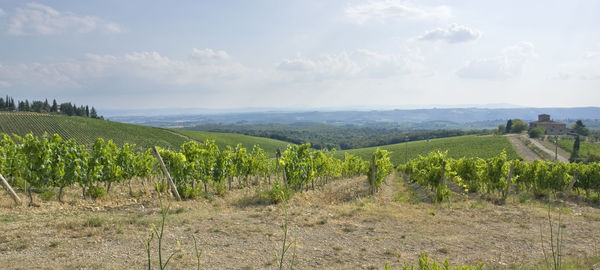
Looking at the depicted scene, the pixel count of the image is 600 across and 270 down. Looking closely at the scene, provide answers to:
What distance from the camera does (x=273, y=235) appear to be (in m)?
7.51

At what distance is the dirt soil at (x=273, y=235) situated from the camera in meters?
5.96

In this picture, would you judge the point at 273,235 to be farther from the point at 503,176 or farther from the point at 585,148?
the point at 585,148

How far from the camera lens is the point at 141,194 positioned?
41.7 ft

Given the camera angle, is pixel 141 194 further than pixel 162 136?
No

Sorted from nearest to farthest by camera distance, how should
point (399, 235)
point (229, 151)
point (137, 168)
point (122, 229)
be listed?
point (122, 229)
point (399, 235)
point (137, 168)
point (229, 151)

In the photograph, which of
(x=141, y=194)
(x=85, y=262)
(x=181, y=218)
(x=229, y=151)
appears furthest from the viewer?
(x=229, y=151)

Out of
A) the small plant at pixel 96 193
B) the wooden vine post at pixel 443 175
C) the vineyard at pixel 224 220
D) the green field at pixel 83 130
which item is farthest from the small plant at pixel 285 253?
the green field at pixel 83 130

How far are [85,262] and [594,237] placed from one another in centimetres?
1191

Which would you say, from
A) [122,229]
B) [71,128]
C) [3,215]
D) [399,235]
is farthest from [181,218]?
[71,128]

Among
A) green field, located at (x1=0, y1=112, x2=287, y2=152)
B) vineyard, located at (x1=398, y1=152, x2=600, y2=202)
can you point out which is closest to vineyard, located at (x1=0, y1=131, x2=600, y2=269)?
vineyard, located at (x1=398, y1=152, x2=600, y2=202)

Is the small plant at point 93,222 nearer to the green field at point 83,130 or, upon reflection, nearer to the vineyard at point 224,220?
the vineyard at point 224,220

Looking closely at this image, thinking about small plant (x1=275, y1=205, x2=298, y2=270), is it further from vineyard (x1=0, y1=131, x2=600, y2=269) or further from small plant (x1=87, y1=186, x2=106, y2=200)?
small plant (x1=87, y1=186, x2=106, y2=200)

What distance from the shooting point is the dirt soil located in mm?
5961

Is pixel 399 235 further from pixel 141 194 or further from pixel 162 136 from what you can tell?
pixel 162 136
